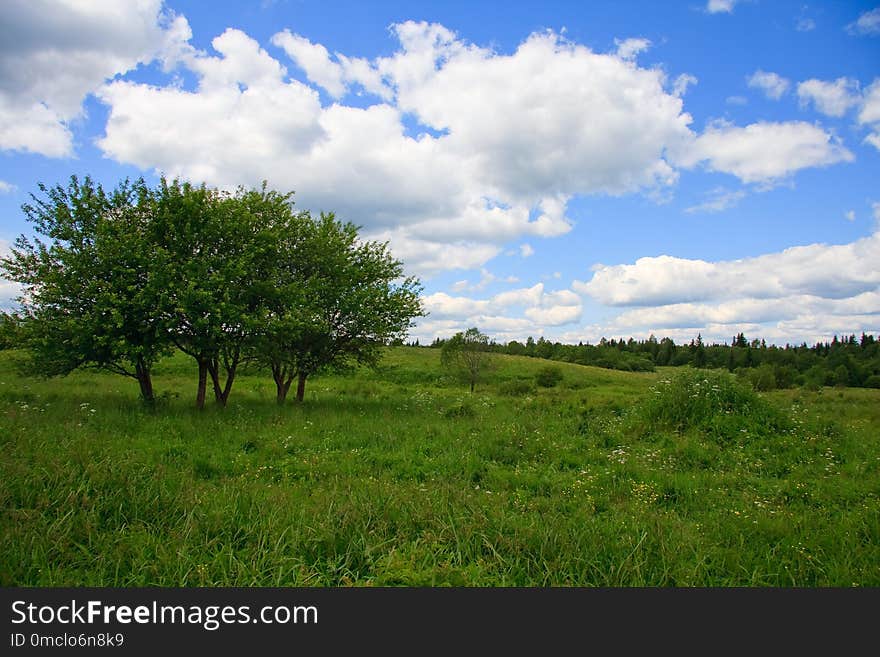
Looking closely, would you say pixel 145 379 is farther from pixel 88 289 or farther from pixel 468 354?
pixel 468 354

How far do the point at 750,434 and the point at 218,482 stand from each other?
534 inches

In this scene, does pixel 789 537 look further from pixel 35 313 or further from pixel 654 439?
pixel 35 313

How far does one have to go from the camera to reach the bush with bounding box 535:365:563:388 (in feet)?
135

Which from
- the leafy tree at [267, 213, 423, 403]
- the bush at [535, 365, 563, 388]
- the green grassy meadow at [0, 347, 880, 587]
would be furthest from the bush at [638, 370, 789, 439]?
the bush at [535, 365, 563, 388]

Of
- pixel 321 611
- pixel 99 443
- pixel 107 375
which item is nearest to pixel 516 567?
pixel 321 611

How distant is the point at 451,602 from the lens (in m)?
3.86

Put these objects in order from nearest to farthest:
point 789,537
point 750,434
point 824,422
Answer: point 789,537 → point 750,434 → point 824,422

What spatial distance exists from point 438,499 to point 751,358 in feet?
395

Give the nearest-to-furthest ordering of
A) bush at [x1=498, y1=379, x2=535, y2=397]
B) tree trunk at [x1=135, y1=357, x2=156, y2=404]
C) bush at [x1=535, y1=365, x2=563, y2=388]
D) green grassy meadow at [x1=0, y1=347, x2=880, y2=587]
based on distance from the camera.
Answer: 1. green grassy meadow at [x1=0, y1=347, x2=880, y2=587]
2. tree trunk at [x1=135, y1=357, x2=156, y2=404]
3. bush at [x1=498, y1=379, x2=535, y2=397]
4. bush at [x1=535, y1=365, x2=563, y2=388]

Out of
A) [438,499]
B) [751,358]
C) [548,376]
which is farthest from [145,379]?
[751,358]

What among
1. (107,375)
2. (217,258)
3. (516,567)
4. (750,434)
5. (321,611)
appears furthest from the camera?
(107,375)

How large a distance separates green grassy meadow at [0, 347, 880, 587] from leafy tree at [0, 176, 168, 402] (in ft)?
6.52

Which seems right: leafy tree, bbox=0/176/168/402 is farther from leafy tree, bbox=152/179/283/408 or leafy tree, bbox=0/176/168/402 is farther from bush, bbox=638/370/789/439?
bush, bbox=638/370/789/439

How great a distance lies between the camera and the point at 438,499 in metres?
6.52
